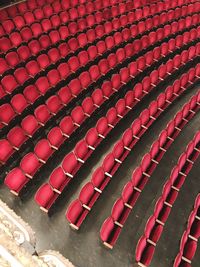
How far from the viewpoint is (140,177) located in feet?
2.51

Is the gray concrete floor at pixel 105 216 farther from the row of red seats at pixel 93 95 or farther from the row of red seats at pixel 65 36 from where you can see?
the row of red seats at pixel 65 36

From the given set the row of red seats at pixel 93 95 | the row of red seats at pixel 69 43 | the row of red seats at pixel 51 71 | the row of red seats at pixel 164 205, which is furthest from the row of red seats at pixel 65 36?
the row of red seats at pixel 164 205

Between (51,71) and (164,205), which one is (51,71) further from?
(164,205)

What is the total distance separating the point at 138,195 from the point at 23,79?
0.54 meters

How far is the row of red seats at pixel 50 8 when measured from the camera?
4.26 ft

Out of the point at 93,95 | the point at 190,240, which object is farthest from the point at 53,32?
the point at 190,240

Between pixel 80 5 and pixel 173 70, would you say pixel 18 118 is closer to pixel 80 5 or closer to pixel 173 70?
pixel 173 70

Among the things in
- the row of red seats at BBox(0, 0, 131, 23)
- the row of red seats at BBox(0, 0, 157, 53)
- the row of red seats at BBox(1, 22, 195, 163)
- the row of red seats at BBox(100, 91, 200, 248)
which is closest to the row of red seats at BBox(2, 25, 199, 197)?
the row of red seats at BBox(1, 22, 195, 163)

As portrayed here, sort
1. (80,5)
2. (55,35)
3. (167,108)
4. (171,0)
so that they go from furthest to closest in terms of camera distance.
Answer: (171,0) < (80,5) < (55,35) < (167,108)

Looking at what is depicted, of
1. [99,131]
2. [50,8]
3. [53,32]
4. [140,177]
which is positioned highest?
[50,8]

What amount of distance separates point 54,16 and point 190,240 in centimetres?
106

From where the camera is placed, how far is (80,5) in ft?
4.58

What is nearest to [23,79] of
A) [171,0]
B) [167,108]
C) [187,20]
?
[167,108]

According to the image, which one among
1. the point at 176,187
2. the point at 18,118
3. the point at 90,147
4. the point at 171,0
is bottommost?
the point at 176,187
